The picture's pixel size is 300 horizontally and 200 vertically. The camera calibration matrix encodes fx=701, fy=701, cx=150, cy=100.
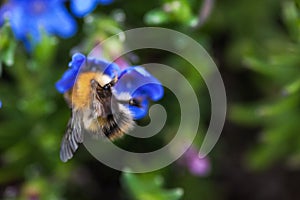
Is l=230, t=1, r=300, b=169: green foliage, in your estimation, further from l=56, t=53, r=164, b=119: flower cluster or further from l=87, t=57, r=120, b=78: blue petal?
l=87, t=57, r=120, b=78: blue petal

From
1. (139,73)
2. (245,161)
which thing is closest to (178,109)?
(245,161)

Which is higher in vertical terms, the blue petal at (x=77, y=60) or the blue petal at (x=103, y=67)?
the blue petal at (x=77, y=60)

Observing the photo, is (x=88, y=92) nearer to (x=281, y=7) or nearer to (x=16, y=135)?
(x=16, y=135)

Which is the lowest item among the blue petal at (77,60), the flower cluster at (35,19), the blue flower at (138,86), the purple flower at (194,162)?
the purple flower at (194,162)

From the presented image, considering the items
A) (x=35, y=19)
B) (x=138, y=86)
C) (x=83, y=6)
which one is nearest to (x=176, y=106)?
(x=35, y=19)

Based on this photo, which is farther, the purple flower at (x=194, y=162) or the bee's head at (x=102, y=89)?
the purple flower at (x=194, y=162)

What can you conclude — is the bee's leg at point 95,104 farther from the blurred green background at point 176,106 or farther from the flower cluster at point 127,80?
the blurred green background at point 176,106

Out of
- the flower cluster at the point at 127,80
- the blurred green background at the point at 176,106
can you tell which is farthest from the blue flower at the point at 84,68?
the blurred green background at the point at 176,106
